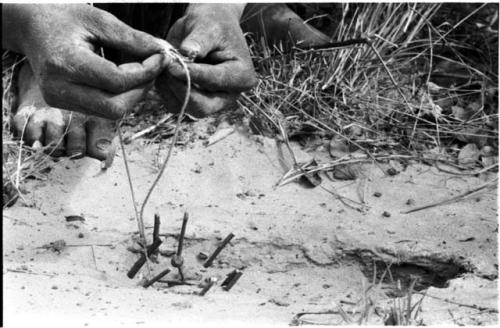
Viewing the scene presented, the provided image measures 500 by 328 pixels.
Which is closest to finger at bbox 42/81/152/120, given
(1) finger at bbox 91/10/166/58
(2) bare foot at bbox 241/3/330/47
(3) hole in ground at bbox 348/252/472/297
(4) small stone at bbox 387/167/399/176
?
(1) finger at bbox 91/10/166/58

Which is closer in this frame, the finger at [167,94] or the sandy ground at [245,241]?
the sandy ground at [245,241]

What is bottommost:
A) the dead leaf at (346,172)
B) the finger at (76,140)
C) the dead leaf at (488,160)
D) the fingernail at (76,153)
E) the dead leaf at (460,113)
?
the dead leaf at (488,160)

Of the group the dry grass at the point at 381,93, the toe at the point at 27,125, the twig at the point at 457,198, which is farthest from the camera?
the dry grass at the point at 381,93

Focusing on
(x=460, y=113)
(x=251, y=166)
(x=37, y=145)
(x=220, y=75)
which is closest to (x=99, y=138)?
(x=37, y=145)

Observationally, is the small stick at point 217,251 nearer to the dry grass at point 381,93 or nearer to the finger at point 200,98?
the finger at point 200,98

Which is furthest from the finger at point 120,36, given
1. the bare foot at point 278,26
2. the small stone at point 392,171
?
the bare foot at point 278,26
